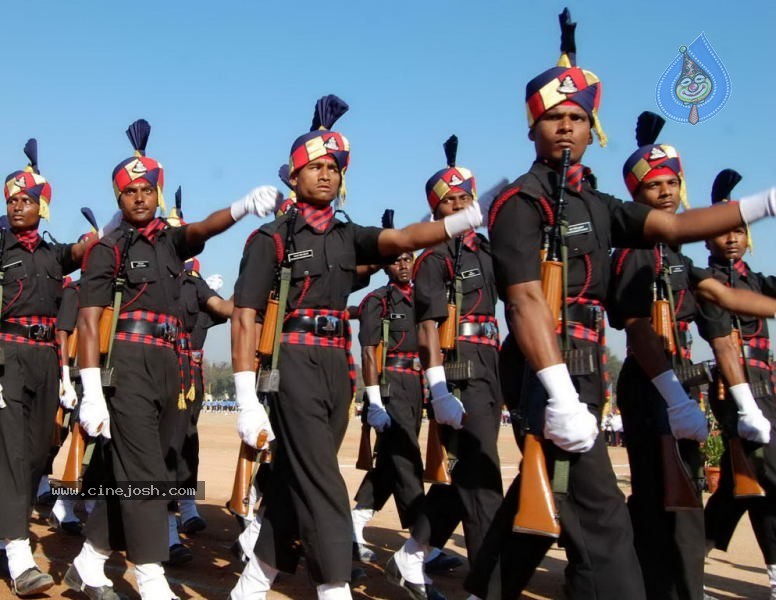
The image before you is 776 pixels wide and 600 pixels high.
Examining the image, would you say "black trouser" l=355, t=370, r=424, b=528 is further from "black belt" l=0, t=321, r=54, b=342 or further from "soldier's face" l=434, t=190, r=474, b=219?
"black belt" l=0, t=321, r=54, b=342

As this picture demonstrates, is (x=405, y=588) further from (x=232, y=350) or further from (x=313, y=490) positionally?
(x=232, y=350)

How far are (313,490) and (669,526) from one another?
189 centimetres

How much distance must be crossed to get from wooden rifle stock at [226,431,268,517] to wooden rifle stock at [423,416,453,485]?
4.22 ft

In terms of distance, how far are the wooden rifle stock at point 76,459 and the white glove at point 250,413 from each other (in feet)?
5.04

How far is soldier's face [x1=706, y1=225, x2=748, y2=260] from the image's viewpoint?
23.1 feet

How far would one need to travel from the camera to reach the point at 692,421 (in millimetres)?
5047

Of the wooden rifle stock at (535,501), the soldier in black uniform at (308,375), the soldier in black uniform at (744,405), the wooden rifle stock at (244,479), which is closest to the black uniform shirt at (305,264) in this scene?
the soldier in black uniform at (308,375)

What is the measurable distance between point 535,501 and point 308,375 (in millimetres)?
1701

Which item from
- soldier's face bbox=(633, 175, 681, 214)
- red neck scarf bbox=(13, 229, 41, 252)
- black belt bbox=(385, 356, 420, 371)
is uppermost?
soldier's face bbox=(633, 175, 681, 214)

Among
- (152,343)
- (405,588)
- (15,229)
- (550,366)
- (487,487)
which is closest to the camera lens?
(550,366)

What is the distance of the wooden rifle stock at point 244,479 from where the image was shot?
5406 mm

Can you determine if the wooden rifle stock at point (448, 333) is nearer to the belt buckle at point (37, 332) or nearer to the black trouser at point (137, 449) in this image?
the black trouser at point (137, 449)

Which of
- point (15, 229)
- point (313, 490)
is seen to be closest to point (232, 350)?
point (313, 490)

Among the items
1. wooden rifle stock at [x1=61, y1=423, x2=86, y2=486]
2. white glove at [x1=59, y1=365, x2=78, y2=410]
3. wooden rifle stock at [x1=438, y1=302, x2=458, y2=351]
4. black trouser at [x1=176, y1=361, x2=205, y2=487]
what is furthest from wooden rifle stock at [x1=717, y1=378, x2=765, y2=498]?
white glove at [x1=59, y1=365, x2=78, y2=410]
